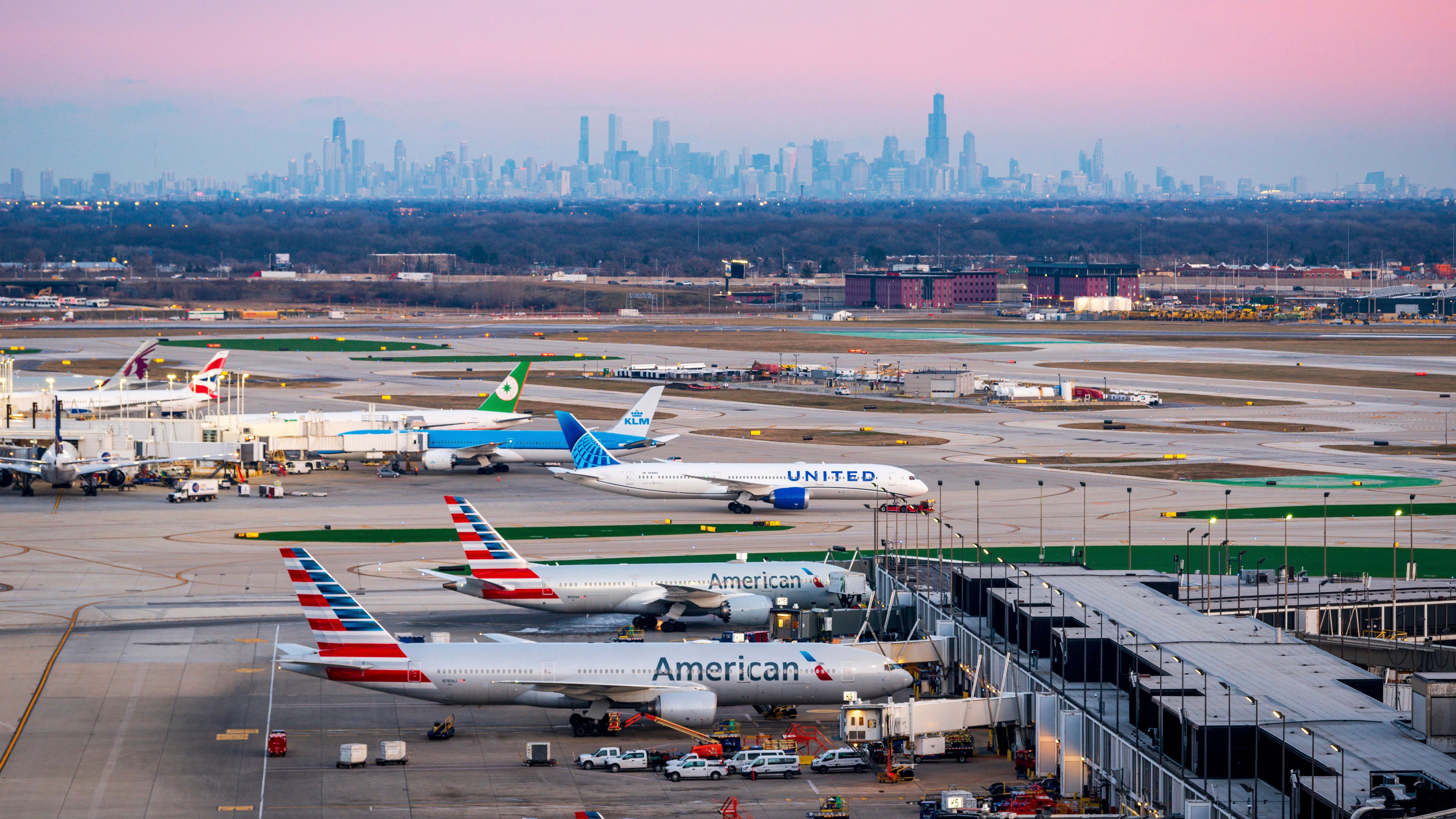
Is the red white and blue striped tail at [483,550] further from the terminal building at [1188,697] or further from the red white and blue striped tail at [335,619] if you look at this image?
the terminal building at [1188,697]

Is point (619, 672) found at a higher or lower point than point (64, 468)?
higher

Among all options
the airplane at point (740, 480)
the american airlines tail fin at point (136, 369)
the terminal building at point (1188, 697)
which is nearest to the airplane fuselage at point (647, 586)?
the terminal building at point (1188, 697)

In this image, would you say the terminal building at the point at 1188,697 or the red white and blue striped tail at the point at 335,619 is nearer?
the terminal building at the point at 1188,697

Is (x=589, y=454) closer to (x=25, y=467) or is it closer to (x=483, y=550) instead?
(x=483, y=550)

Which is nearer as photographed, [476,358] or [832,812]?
[832,812]


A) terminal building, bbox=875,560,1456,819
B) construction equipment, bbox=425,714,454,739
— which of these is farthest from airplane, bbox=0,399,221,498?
terminal building, bbox=875,560,1456,819

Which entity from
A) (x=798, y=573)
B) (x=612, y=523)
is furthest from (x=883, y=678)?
(x=612, y=523)

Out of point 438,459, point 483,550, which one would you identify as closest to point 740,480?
point 438,459
